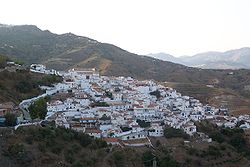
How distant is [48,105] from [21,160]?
37.5ft

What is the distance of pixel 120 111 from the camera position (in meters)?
36.8

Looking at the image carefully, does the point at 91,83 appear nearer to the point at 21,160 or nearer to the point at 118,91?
the point at 118,91

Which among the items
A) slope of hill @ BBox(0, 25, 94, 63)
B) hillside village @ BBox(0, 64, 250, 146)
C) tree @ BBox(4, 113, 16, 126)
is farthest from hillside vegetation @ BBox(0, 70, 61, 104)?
slope of hill @ BBox(0, 25, 94, 63)

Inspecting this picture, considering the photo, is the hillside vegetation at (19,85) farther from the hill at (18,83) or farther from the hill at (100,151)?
the hill at (100,151)

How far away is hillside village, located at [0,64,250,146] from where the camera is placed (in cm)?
3152

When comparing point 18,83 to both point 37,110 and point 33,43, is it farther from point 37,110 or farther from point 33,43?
point 33,43

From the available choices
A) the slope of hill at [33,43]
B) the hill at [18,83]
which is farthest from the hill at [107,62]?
the hill at [18,83]

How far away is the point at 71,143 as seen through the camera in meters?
26.8

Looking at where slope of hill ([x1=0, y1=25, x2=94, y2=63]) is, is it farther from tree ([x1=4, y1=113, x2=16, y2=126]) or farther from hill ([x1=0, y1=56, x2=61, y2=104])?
tree ([x1=4, y1=113, x2=16, y2=126])

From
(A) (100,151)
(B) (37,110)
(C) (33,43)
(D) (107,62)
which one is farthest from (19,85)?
(C) (33,43)

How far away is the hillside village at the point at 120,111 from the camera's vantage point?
31516mm

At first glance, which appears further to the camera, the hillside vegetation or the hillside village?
the hillside vegetation

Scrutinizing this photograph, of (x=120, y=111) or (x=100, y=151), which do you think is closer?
(x=100, y=151)

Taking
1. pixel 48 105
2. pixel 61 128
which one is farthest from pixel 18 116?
pixel 48 105
